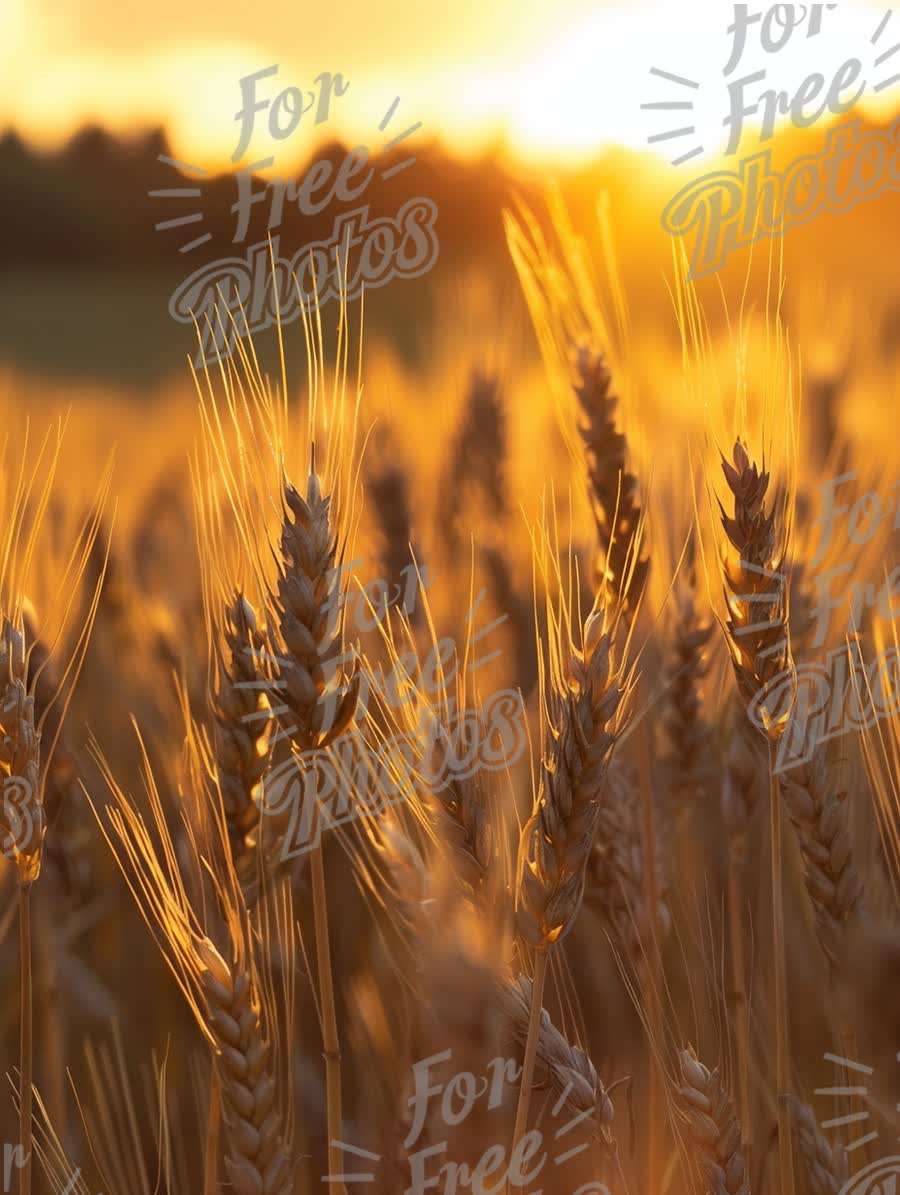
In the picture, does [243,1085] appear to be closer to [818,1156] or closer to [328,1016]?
[328,1016]

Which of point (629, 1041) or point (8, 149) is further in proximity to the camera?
point (8, 149)

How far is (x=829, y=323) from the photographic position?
12.0ft

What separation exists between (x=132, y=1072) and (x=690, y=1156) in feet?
4.29

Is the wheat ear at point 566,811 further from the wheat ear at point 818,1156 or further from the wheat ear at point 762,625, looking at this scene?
the wheat ear at point 818,1156

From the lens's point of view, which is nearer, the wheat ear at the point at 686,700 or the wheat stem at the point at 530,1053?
the wheat stem at the point at 530,1053

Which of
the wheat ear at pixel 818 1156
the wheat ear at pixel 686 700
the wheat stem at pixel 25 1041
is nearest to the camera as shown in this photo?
the wheat stem at pixel 25 1041

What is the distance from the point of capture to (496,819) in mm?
1588

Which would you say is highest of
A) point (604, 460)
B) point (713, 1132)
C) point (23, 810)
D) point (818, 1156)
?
point (604, 460)

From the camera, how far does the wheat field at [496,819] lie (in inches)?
45.7

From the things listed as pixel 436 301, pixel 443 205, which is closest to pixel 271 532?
pixel 436 301

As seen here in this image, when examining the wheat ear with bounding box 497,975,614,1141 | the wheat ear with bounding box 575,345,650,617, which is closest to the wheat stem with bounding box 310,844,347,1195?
the wheat ear with bounding box 497,975,614,1141

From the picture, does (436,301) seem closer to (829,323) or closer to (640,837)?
(829,323)

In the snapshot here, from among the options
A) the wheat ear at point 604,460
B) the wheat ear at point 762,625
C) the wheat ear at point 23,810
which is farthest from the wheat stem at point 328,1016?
the wheat ear at point 604,460

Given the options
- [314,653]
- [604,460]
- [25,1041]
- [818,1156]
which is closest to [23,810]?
[25,1041]
